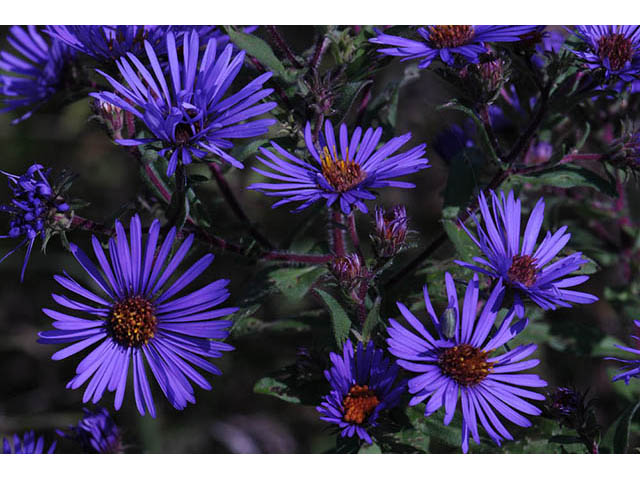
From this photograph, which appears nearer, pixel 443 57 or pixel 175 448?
pixel 443 57

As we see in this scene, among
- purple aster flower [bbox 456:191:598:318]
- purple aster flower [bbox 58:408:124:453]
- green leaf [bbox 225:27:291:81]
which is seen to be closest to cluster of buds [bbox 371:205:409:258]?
purple aster flower [bbox 456:191:598:318]

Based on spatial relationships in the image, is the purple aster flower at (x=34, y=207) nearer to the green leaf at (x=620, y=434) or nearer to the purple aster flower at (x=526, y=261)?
the purple aster flower at (x=526, y=261)

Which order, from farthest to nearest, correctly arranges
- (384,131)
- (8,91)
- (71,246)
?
(8,91), (384,131), (71,246)

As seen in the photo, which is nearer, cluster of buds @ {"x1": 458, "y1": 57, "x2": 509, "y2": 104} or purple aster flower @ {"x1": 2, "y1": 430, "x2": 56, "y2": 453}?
cluster of buds @ {"x1": 458, "y1": 57, "x2": 509, "y2": 104}

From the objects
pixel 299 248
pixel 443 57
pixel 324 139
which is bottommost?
pixel 299 248

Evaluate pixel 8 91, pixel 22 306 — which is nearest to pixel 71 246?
pixel 8 91

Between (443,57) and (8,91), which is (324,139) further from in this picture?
(8,91)

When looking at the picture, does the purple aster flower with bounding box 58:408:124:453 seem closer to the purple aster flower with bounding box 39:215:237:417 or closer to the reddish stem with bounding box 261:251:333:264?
the purple aster flower with bounding box 39:215:237:417

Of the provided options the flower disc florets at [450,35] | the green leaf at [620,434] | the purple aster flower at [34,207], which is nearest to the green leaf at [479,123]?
the flower disc florets at [450,35]
